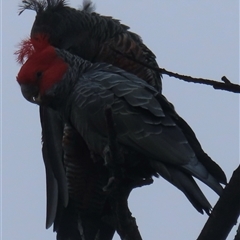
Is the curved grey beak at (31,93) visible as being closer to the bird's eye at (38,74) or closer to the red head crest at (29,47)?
the bird's eye at (38,74)

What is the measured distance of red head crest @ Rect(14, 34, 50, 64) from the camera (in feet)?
13.2

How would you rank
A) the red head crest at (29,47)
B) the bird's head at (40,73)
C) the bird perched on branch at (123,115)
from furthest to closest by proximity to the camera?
the red head crest at (29,47) → the bird's head at (40,73) → the bird perched on branch at (123,115)

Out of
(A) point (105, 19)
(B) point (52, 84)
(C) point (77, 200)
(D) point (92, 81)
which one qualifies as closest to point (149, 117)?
(D) point (92, 81)

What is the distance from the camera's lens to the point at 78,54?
4.88 metres

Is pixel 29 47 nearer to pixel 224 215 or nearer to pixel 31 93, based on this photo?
pixel 31 93

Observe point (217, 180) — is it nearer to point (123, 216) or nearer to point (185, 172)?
point (185, 172)

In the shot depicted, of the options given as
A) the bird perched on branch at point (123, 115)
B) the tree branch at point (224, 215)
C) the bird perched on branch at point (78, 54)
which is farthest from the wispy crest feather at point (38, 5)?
the tree branch at point (224, 215)

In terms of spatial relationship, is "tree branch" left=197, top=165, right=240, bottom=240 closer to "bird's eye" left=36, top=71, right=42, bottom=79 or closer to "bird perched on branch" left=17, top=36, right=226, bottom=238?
"bird perched on branch" left=17, top=36, right=226, bottom=238

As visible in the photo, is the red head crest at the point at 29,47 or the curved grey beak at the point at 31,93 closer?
the curved grey beak at the point at 31,93

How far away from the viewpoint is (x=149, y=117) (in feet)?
10.7

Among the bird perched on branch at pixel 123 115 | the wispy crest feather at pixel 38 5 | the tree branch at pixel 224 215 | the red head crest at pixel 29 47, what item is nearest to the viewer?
the tree branch at pixel 224 215

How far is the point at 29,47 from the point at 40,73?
40cm

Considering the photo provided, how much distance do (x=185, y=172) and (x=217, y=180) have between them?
0.17 m

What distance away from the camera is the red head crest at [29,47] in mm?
4012
